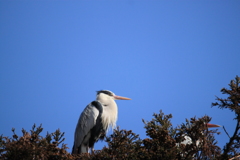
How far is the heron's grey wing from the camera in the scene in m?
7.93

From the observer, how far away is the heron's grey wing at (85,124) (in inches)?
312

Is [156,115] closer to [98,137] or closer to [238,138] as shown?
[238,138]

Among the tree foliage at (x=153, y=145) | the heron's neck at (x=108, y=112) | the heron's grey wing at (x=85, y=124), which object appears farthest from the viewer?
the heron's neck at (x=108, y=112)

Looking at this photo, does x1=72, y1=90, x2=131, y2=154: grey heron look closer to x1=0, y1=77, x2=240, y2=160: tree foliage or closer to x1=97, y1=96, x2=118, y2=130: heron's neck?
x1=97, y1=96, x2=118, y2=130: heron's neck

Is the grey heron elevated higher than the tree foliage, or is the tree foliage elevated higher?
the grey heron

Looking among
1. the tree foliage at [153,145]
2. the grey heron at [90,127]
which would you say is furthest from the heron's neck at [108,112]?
the tree foliage at [153,145]

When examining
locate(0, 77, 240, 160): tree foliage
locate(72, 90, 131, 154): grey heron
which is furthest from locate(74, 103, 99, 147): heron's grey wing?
locate(0, 77, 240, 160): tree foliage

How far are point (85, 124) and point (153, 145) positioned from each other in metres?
4.16

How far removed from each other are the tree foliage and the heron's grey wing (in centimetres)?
365

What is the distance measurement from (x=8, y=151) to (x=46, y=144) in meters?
0.49

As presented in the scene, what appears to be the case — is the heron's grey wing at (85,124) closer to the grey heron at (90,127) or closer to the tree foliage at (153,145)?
the grey heron at (90,127)

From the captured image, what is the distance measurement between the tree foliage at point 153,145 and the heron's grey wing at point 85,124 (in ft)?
12.0

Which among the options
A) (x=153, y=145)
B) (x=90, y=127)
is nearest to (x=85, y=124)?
(x=90, y=127)

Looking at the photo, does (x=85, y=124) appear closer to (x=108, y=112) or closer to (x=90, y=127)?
(x=90, y=127)
